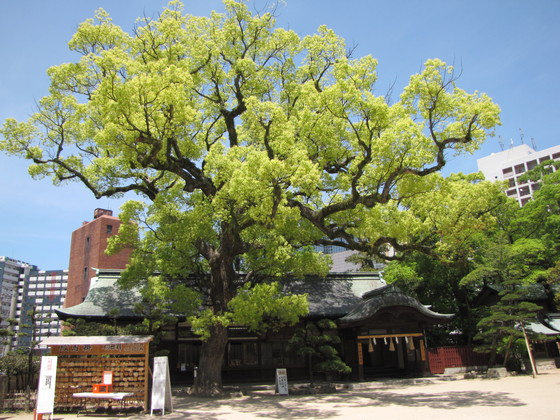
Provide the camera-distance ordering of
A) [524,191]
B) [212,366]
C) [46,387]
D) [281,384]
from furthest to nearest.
Result: [524,191] < [281,384] < [212,366] < [46,387]

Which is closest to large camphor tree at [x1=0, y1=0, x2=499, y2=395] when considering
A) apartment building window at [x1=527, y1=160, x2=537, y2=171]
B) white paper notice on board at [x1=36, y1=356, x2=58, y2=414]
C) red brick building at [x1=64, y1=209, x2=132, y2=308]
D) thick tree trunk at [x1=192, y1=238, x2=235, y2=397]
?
thick tree trunk at [x1=192, y1=238, x2=235, y2=397]

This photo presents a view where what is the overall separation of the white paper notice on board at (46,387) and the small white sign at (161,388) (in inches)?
92.8

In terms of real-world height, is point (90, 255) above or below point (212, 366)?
above

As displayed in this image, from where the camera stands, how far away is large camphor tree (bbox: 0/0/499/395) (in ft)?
39.7

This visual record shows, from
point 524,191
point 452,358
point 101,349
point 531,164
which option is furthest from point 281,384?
point 524,191

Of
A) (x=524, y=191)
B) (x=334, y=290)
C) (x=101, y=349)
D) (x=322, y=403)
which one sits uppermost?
(x=524, y=191)

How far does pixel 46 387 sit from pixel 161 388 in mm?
2683

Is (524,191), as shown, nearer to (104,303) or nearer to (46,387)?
(104,303)

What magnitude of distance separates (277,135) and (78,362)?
895 centimetres

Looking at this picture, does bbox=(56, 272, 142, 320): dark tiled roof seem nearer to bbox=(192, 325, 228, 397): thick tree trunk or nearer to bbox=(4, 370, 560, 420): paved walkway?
bbox=(192, 325, 228, 397): thick tree trunk

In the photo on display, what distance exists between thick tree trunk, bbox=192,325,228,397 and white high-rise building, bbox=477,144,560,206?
216ft

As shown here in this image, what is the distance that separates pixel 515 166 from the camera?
229 feet

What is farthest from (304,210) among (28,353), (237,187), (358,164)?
(28,353)

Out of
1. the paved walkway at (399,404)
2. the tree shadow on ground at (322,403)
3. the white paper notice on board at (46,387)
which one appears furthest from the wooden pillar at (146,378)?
the white paper notice on board at (46,387)
